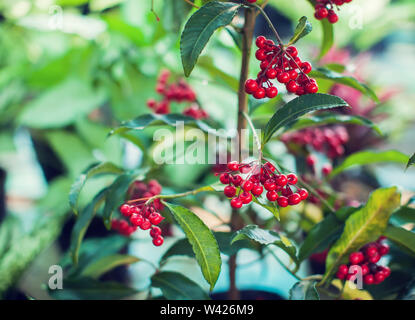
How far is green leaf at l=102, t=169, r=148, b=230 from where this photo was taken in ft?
1.92

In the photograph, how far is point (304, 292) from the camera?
1.86ft

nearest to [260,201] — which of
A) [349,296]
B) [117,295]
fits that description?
[349,296]

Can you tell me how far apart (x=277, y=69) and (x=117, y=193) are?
0.29 metres

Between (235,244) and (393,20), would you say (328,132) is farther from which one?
(393,20)

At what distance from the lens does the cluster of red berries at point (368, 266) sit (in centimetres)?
59

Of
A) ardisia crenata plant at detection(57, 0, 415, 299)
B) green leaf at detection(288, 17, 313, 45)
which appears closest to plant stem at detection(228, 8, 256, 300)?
ardisia crenata plant at detection(57, 0, 415, 299)

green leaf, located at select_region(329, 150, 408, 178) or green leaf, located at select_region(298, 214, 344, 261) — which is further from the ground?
green leaf, located at select_region(329, 150, 408, 178)

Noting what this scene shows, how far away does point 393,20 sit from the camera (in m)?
1.79

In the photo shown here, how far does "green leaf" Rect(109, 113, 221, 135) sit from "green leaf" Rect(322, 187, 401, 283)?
25 cm

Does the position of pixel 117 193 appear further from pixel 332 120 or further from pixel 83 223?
pixel 332 120

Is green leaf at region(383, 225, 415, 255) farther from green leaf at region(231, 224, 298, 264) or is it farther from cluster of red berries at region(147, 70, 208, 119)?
cluster of red berries at region(147, 70, 208, 119)

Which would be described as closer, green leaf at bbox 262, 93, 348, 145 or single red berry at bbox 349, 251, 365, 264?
green leaf at bbox 262, 93, 348, 145

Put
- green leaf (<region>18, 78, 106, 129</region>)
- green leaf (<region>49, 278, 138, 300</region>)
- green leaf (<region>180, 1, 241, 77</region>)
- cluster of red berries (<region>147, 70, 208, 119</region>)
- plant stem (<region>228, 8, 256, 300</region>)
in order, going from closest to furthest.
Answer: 1. green leaf (<region>180, 1, 241, 77</region>)
2. plant stem (<region>228, 8, 256, 300</region>)
3. green leaf (<region>49, 278, 138, 300</region>)
4. cluster of red berries (<region>147, 70, 208, 119</region>)
5. green leaf (<region>18, 78, 106, 129</region>)
